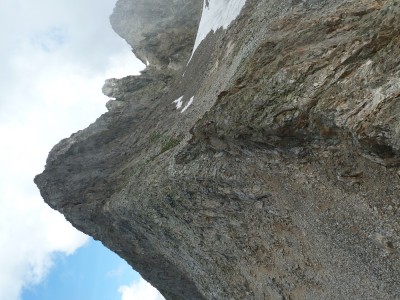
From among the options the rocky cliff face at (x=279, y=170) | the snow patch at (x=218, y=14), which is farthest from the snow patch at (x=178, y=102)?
the snow patch at (x=218, y=14)

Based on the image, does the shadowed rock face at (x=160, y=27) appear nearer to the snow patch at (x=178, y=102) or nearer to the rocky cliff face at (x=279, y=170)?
the snow patch at (x=178, y=102)

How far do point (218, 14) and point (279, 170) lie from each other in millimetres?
25865

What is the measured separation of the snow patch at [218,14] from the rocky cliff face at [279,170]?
1638 millimetres

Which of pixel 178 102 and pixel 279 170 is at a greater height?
pixel 178 102

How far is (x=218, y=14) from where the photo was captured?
38.8m

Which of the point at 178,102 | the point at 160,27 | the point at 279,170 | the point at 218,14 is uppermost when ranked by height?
the point at 160,27

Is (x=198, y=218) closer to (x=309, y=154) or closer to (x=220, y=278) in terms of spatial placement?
(x=220, y=278)

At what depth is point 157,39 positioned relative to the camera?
172 feet

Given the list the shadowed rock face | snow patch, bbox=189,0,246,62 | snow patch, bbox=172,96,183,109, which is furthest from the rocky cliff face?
the shadowed rock face

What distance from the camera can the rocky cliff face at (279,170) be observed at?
41.4 ft

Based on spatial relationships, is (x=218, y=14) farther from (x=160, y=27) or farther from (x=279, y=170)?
(x=279, y=170)

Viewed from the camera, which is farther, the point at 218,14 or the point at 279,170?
the point at 218,14

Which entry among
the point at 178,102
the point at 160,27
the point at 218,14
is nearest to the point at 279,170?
the point at 178,102

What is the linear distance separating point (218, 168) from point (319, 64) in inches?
269
